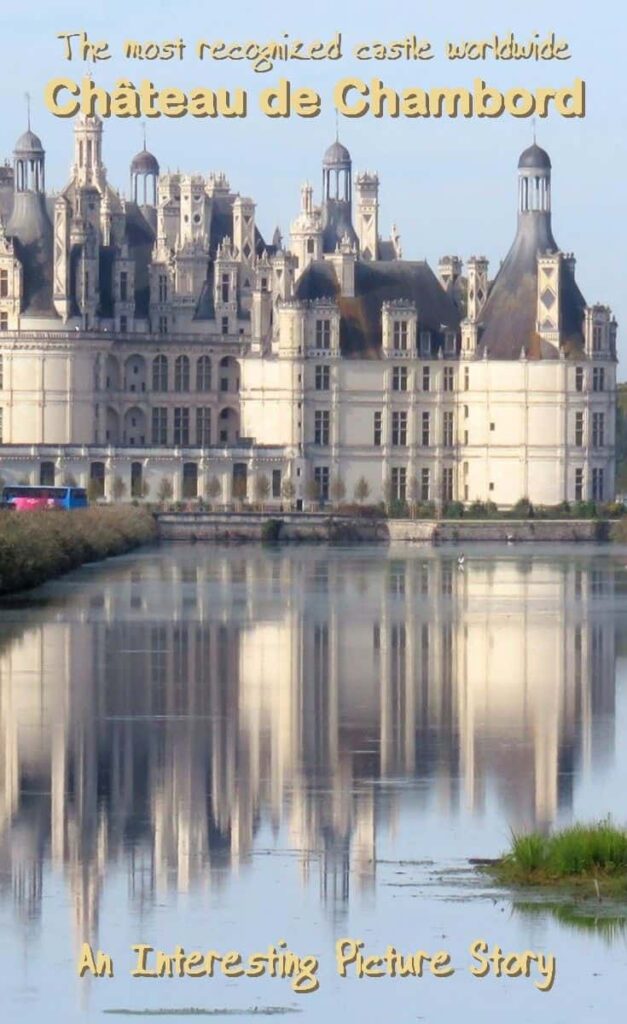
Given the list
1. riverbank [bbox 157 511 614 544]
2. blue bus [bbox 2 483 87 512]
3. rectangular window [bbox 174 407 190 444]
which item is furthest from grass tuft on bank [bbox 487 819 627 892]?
rectangular window [bbox 174 407 190 444]

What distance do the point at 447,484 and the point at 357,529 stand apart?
10.9 m

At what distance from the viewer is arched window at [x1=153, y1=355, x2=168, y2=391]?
106 metres

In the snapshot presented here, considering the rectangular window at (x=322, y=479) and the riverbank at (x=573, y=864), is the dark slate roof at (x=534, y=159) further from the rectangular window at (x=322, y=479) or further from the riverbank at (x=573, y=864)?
the riverbank at (x=573, y=864)

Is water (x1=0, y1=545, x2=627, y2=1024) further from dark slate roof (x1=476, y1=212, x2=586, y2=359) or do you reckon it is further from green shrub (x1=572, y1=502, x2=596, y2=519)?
dark slate roof (x1=476, y1=212, x2=586, y2=359)

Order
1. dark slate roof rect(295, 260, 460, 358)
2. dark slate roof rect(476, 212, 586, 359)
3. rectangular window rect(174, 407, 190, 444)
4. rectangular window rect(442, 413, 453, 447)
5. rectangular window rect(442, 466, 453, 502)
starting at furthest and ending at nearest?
rectangular window rect(174, 407, 190, 444), rectangular window rect(442, 413, 453, 447), rectangular window rect(442, 466, 453, 502), dark slate roof rect(295, 260, 460, 358), dark slate roof rect(476, 212, 586, 359)

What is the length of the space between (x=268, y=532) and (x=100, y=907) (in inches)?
2679

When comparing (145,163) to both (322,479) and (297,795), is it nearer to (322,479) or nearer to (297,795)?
(322,479)

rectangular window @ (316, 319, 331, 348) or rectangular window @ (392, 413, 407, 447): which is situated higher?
rectangular window @ (316, 319, 331, 348)

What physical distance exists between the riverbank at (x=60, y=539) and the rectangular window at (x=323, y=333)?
42.9 ft

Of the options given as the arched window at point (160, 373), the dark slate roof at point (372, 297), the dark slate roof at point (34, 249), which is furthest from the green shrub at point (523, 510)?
the dark slate roof at point (34, 249)

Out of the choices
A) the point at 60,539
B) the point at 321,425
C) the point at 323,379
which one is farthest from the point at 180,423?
the point at 60,539

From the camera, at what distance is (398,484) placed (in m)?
97.0

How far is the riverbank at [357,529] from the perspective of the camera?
279 feet

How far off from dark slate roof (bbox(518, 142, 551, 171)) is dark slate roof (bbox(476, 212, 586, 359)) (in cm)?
180
